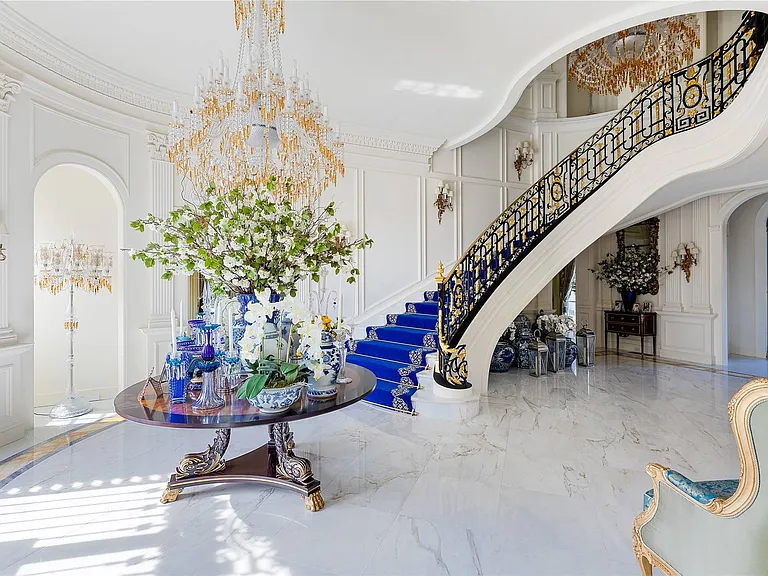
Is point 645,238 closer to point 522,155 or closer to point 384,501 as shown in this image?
point 522,155

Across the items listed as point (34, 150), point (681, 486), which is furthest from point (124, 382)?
point (681, 486)

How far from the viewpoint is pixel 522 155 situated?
861 centimetres

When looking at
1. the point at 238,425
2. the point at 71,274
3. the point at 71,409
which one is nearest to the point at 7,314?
the point at 71,274

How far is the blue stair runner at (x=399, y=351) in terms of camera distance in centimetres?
522

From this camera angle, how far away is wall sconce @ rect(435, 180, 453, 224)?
7777mm

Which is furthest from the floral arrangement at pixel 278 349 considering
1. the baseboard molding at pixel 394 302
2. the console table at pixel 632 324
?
the console table at pixel 632 324

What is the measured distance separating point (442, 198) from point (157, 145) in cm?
454

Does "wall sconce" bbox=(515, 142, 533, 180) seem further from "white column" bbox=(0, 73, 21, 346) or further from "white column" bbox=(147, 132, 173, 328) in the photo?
"white column" bbox=(0, 73, 21, 346)

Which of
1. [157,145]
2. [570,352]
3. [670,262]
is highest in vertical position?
[157,145]

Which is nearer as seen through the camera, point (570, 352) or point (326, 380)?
point (326, 380)

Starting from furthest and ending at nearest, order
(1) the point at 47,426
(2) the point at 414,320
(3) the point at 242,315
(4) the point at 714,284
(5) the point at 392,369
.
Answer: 1. (4) the point at 714,284
2. (2) the point at 414,320
3. (5) the point at 392,369
4. (1) the point at 47,426
5. (3) the point at 242,315

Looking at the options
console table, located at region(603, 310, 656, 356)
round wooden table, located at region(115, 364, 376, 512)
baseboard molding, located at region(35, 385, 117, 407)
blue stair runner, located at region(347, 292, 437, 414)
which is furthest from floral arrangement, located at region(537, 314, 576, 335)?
baseboard molding, located at region(35, 385, 117, 407)

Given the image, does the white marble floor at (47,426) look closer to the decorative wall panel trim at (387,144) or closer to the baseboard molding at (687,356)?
the decorative wall panel trim at (387,144)

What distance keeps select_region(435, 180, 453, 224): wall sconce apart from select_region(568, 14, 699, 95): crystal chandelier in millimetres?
2578
